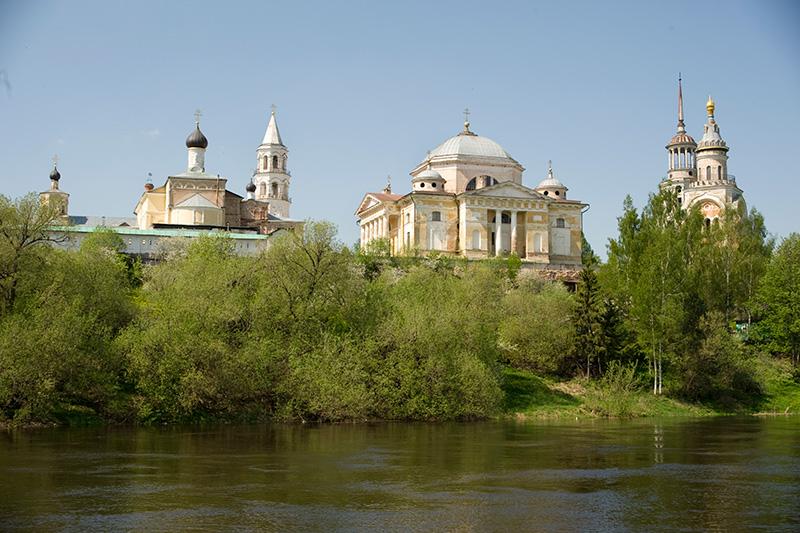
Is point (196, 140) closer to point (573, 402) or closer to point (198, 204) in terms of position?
point (198, 204)

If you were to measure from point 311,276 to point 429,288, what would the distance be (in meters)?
8.05

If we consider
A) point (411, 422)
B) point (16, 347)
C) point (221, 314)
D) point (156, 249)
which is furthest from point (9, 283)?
point (156, 249)

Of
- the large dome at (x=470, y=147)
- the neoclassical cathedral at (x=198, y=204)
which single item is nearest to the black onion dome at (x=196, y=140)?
the neoclassical cathedral at (x=198, y=204)

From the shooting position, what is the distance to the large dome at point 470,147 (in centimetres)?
7731

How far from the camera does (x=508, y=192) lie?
74375mm

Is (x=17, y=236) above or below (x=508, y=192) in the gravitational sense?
below

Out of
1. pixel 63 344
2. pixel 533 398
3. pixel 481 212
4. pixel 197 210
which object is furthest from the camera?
pixel 197 210

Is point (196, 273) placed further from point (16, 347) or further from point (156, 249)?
point (156, 249)

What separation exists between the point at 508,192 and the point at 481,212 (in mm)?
2643

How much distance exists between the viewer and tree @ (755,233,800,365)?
52812mm

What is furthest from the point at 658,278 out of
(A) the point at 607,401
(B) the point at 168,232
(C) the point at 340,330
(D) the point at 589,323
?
(B) the point at 168,232

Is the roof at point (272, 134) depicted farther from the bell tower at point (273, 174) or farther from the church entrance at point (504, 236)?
the church entrance at point (504, 236)

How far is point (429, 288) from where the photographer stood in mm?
47281

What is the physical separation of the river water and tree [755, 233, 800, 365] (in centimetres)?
2025
